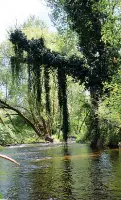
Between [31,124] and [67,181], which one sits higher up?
[31,124]

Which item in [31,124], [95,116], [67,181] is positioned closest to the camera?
[67,181]

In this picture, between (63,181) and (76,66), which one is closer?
(63,181)

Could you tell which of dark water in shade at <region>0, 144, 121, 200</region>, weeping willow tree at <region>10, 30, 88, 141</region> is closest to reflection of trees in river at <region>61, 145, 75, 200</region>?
dark water in shade at <region>0, 144, 121, 200</region>

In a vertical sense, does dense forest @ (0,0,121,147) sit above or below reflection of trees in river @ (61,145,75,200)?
above

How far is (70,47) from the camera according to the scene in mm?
42562

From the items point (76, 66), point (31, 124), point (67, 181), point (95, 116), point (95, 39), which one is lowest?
point (67, 181)

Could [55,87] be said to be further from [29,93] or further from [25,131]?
[25,131]

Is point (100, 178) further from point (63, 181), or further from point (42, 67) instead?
point (42, 67)

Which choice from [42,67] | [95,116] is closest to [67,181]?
[42,67]

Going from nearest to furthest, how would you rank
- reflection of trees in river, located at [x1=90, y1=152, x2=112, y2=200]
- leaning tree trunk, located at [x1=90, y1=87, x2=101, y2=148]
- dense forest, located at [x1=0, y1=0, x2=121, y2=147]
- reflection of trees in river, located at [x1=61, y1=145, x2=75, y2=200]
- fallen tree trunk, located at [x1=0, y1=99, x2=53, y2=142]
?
reflection of trees in river, located at [x1=90, y1=152, x2=112, y2=200] → reflection of trees in river, located at [x1=61, y1=145, x2=75, y2=200] → dense forest, located at [x1=0, y1=0, x2=121, y2=147] → leaning tree trunk, located at [x1=90, y1=87, x2=101, y2=148] → fallen tree trunk, located at [x1=0, y1=99, x2=53, y2=142]

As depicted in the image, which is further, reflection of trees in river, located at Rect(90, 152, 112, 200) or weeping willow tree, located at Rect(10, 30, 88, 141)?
weeping willow tree, located at Rect(10, 30, 88, 141)

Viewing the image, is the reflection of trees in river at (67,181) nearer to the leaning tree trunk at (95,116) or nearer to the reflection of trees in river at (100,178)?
the reflection of trees in river at (100,178)

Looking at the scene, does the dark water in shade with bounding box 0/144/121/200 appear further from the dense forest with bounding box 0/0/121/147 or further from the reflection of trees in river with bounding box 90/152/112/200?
the dense forest with bounding box 0/0/121/147

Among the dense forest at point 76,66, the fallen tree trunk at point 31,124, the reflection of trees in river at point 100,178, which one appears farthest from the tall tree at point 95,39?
the fallen tree trunk at point 31,124
